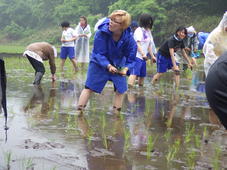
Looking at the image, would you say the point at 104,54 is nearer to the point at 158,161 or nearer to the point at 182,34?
the point at 158,161

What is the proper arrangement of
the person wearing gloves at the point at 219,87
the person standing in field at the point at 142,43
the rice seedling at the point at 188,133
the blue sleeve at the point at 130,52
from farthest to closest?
the person standing in field at the point at 142,43
the blue sleeve at the point at 130,52
the rice seedling at the point at 188,133
the person wearing gloves at the point at 219,87

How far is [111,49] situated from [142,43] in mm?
3745

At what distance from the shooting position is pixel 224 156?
13.7ft

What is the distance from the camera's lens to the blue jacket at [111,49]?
5492mm

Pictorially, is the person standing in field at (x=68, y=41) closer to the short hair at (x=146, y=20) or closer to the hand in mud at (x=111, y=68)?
the short hair at (x=146, y=20)

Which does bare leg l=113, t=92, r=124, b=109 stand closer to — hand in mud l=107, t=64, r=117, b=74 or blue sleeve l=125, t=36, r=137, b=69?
blue sleeve l=125, t=36, r=137, b=69

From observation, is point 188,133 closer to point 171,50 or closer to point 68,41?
point 171,50

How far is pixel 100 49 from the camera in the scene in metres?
5.57

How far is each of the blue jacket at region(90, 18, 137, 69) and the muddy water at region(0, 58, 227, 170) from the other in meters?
0.79

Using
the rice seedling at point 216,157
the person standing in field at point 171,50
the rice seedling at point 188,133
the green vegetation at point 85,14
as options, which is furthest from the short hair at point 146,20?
the green vegetation at point 85,14

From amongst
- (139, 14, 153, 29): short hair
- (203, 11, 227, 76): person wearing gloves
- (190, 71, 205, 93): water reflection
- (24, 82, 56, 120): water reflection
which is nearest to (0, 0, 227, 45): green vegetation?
(190, 71, 205, 93): water reflection

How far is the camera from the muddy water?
3.83 m

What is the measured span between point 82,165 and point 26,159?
0.53m

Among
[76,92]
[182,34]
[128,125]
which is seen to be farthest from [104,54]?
[182,34]
